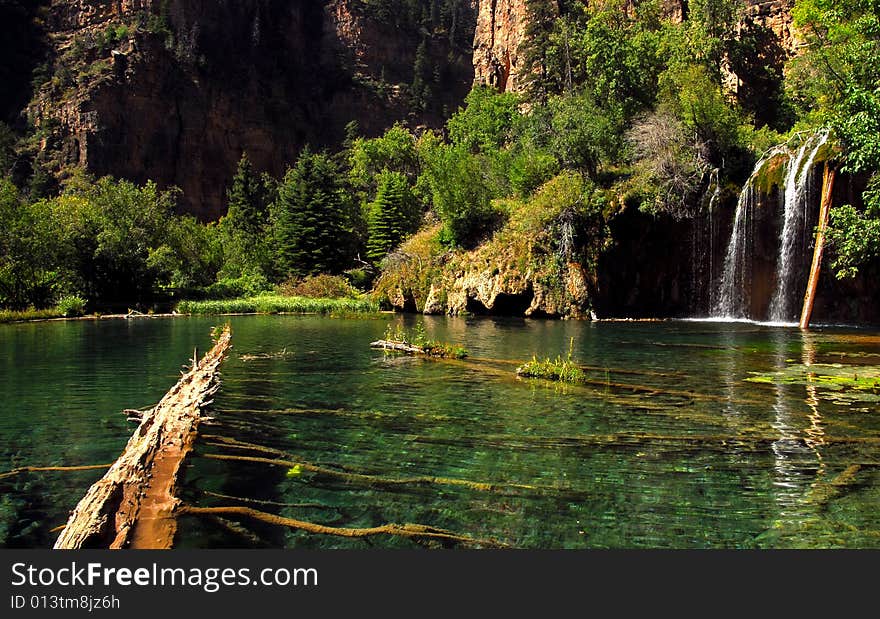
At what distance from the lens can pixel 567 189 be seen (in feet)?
113

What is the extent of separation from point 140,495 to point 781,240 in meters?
30.5

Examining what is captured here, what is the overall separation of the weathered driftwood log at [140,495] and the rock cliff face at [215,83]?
71.3 meters

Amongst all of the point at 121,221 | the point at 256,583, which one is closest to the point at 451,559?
the point at 256,583

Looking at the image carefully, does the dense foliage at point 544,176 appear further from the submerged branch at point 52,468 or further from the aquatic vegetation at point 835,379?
the submerged branch at point 52,468

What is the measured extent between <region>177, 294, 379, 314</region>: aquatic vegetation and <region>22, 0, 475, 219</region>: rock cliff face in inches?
1488

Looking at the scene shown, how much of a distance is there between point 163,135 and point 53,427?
2902 inches

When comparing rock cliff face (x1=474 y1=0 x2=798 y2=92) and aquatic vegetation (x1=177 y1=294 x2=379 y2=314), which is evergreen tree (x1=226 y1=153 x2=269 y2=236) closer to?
aquatic vegetation (x1=177 y1=294 x2=379 y2=314)

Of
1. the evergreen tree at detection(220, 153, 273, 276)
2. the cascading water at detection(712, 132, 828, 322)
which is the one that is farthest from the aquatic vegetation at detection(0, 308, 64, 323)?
the cascading water at detection(712, 132, 828, 322)

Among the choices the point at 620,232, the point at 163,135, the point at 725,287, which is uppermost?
the point at 163,135

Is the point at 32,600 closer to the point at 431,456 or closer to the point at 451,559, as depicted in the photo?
the point at 451,559

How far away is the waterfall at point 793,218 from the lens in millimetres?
28719

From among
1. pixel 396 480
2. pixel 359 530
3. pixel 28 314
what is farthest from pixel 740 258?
pixel 28 314

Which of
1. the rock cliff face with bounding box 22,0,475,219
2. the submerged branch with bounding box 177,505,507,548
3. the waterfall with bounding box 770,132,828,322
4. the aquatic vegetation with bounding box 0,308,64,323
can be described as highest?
the rock cliff face with bounding box 22,0,475,219

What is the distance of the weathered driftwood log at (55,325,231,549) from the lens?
4859 millimetres
